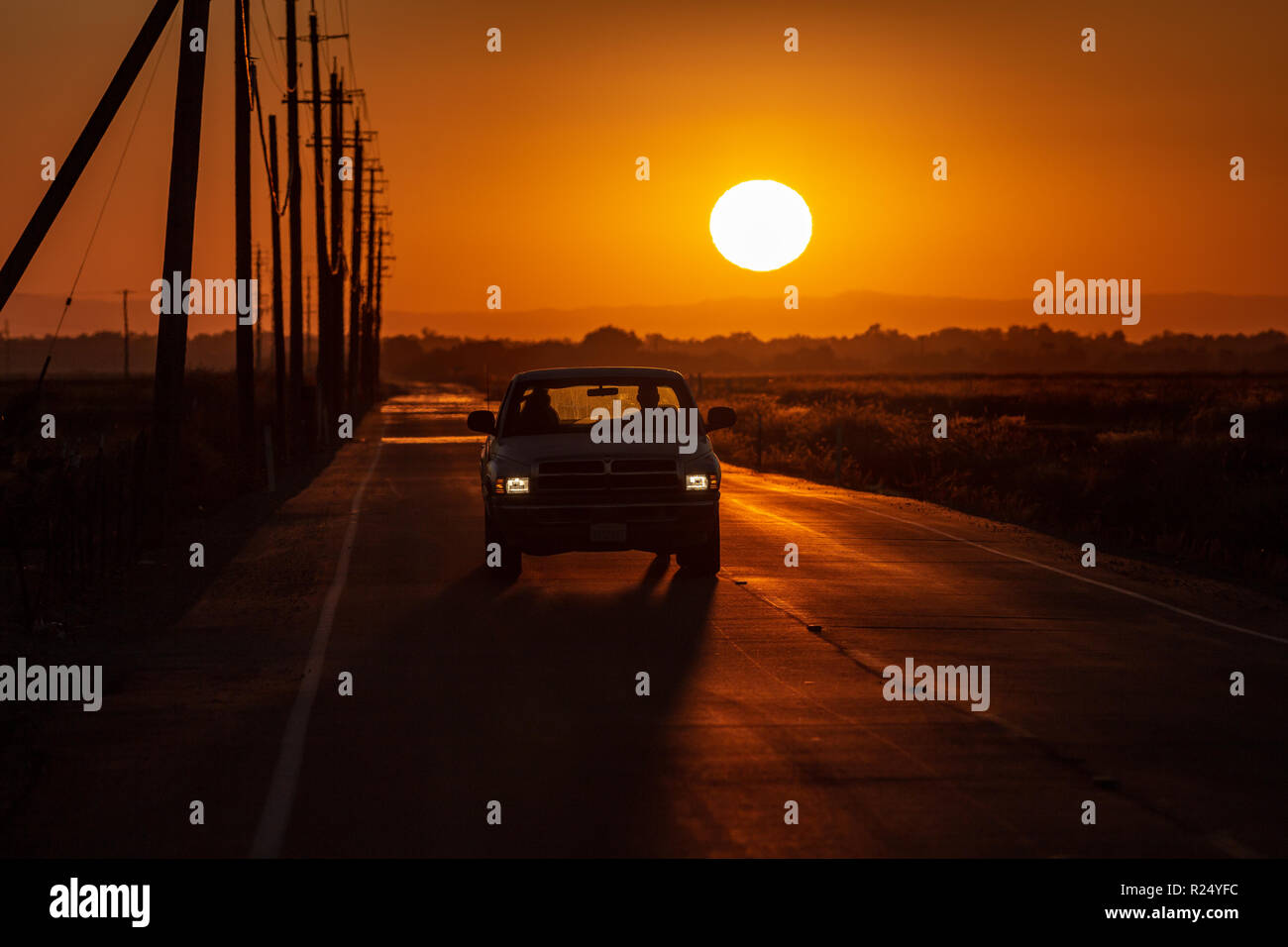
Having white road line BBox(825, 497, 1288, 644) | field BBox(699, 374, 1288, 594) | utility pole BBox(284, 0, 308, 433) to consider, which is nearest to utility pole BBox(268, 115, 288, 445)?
utility pole BBox(284, 0, 308, 433)

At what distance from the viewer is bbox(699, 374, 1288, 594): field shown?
2462 cm

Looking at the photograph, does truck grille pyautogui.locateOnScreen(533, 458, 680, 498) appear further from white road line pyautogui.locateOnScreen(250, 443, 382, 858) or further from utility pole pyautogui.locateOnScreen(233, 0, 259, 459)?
utility pole pyautogui.locateOnScreen(233, 0, 259, 459)

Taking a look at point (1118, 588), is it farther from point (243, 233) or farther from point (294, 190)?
point (294, 190)

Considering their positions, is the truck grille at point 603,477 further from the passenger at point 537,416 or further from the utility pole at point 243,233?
the utility pole at point 243,233

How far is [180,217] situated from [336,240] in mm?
36082

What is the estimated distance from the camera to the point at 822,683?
10.5 m

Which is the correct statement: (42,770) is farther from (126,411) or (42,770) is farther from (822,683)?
(126,411)

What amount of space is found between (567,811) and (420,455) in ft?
105

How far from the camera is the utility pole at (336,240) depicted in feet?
167

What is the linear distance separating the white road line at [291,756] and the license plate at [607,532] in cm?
249

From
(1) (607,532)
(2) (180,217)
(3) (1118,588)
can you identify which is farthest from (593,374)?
(2) (180,217)

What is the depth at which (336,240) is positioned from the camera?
5531cm

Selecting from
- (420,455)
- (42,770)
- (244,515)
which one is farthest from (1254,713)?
(420,455)

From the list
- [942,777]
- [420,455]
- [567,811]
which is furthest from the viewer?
[420,455]
